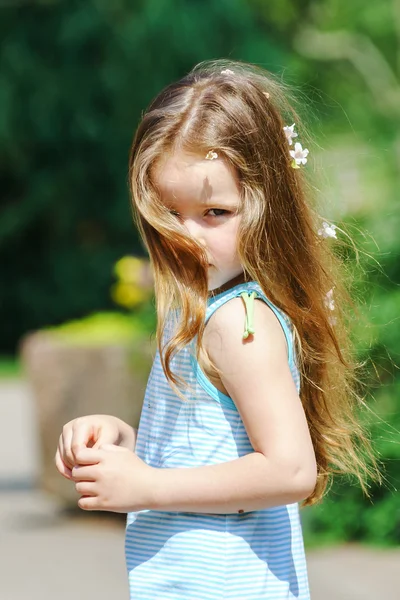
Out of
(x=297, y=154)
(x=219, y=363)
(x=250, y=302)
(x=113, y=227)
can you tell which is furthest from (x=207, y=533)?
(x=113, y=227)

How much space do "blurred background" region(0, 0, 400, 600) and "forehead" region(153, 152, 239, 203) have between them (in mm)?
413

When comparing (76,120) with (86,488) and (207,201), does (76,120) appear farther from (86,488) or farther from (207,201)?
(86,488)

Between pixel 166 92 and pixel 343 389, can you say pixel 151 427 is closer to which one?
pixel 343 389

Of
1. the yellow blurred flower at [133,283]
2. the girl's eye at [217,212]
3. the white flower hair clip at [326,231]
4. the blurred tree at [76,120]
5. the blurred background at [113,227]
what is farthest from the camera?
the blurred tree at [76,120]

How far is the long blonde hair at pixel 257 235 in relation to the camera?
1.89m

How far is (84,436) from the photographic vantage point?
1.94 m

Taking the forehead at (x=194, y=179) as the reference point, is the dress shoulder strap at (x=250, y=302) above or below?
below

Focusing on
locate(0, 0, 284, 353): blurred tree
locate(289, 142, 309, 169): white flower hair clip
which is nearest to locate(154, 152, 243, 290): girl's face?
locate(289, 142, 309, 169): white flower hair clip

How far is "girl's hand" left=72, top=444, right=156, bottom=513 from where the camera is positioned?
1.77m

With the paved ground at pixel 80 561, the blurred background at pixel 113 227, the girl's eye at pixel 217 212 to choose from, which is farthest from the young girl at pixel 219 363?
the paved ground at pixel 80 561

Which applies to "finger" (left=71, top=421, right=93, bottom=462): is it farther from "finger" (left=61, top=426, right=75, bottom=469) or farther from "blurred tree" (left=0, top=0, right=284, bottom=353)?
"blurred tree" (left=0, top=0, right=284, bottom=353)

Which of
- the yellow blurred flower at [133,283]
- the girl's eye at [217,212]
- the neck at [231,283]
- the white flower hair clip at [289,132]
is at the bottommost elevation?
the yellow blurred flower at [133,283]

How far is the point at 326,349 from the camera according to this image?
2055 millimetres

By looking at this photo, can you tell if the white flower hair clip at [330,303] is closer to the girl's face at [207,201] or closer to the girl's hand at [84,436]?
the girl's face at [207,201]
